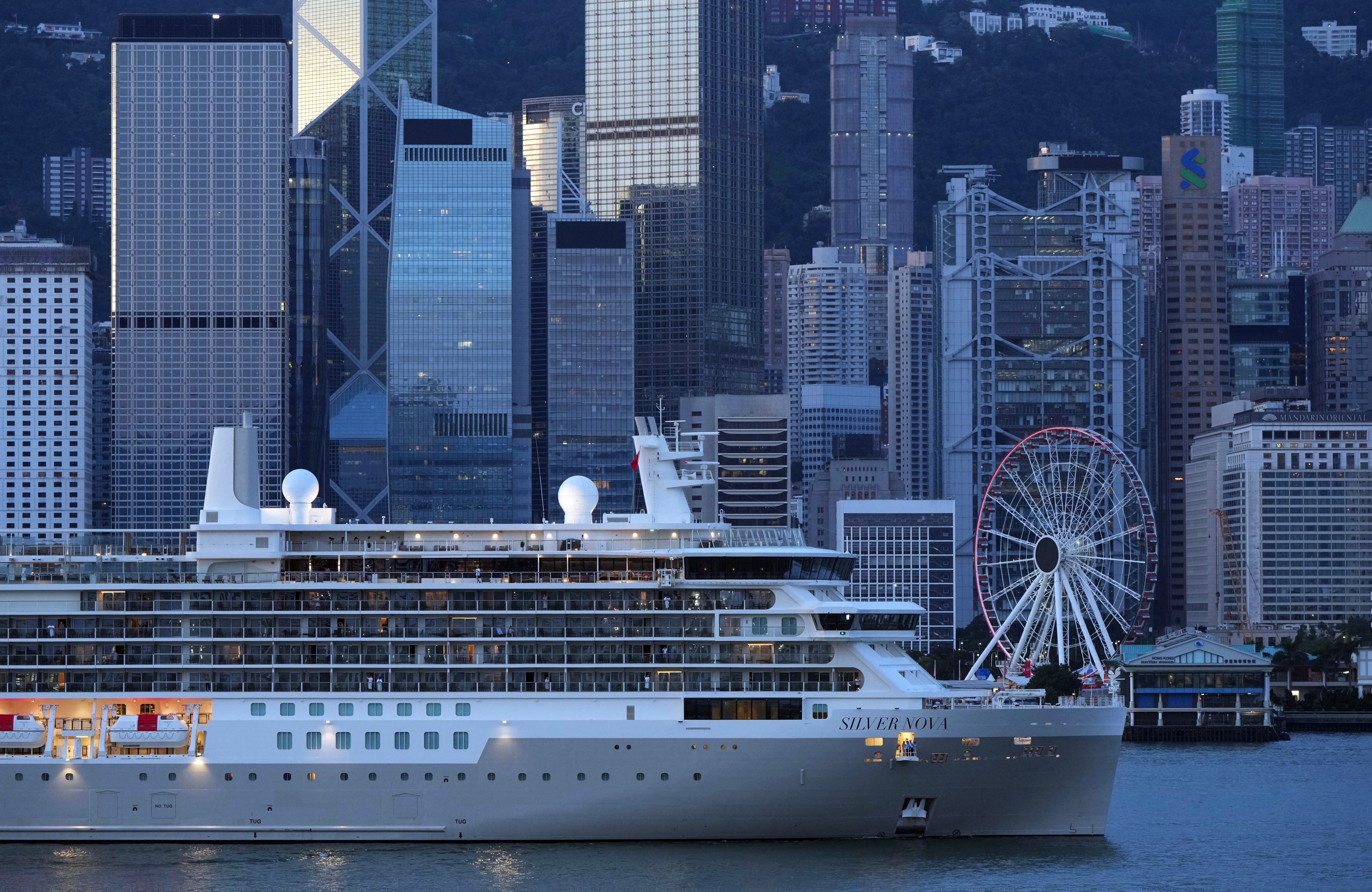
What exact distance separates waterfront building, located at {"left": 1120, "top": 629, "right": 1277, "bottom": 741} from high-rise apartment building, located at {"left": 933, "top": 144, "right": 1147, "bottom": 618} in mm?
57626

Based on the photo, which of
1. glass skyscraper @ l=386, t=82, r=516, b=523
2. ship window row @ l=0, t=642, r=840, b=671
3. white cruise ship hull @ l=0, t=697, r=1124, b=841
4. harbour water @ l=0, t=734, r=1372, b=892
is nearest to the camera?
harbour water @ l=0, t=734, r=1372, b=892

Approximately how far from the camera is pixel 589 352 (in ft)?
438

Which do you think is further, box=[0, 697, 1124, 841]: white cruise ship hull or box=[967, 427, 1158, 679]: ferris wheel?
box=[967, 427, 1158, 679]: ferris wheel

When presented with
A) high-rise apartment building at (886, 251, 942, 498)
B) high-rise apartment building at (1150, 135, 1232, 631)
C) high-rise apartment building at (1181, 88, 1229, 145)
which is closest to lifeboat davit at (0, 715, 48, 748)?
high-rise apartment building at (886, 251, 942, 498)

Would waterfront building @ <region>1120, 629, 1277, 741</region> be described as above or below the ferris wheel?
below

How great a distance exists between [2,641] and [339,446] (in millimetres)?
93332

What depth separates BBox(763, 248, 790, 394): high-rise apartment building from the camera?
181250 millimetres

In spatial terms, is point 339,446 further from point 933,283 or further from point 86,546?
point 86,546

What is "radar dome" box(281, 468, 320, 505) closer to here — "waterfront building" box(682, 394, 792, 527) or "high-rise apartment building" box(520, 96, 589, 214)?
"waterfront building" box(682, 394, 792, 527)

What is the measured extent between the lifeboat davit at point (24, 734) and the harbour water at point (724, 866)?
A: 1.19 metres

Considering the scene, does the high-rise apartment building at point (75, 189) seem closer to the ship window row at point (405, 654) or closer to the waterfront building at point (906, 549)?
the waterfront building at point (906, 549)

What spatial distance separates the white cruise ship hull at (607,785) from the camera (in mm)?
41094

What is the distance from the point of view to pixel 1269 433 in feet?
425

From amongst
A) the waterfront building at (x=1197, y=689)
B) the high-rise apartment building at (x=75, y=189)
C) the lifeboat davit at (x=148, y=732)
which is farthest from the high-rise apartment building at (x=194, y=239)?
the lifeboat davit at (x=148, y=732)
